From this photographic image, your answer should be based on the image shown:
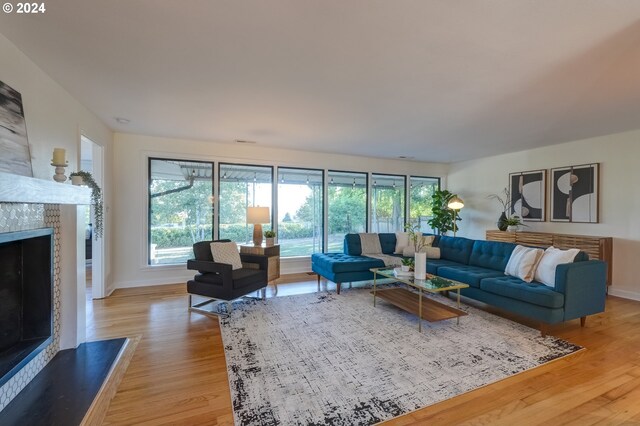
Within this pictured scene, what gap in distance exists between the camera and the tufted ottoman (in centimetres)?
429

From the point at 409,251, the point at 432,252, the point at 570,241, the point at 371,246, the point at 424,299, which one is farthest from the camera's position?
the point at 371,246

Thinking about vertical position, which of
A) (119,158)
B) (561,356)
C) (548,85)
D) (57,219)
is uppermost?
(548,85)

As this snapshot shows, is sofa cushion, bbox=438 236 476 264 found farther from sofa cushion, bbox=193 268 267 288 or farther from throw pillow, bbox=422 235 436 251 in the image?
sofa cushion, bbox=193 268 267 288

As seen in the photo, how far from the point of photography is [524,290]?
9.91ft

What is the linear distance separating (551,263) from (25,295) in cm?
499

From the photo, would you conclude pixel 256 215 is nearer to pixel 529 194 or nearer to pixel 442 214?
pixel 442 214

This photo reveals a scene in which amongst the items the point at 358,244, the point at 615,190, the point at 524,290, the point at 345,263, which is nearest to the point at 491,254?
the point at 524,290

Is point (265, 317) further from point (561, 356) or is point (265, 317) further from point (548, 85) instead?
point (548, 85)

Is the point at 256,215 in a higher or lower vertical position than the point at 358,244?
higher

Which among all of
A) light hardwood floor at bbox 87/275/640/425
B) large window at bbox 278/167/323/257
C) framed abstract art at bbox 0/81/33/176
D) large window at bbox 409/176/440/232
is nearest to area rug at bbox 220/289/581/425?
light hardwood floor at bbox 87/275/640/425

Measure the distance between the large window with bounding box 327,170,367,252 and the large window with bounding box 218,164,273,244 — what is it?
4.56ft

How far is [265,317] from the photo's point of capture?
3.35 m

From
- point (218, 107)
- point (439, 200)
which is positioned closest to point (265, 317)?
point (218, 107)

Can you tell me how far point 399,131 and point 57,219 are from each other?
418 centimetres
